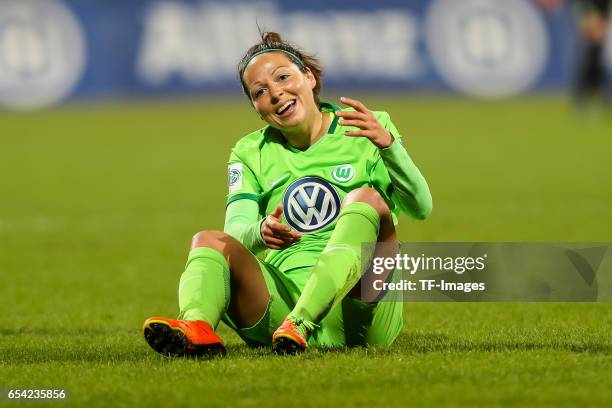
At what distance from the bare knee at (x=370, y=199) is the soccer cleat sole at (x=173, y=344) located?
2.36ft

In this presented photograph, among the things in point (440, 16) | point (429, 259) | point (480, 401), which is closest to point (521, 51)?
point (440, 16)

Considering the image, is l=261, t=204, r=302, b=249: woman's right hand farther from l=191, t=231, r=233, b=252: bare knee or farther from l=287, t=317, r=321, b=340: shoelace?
l=287, t=317, r=321, b=340: shoelace

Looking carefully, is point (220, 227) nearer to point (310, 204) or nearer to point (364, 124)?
point (310, 204)

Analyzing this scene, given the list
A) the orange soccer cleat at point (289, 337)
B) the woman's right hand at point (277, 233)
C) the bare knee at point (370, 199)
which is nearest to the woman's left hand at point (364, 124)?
the bare knee at point (370, 199)

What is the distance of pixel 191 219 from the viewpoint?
421 inches

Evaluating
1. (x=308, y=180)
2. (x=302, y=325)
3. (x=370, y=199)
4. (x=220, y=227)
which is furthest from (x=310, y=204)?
(x=220, y=227)

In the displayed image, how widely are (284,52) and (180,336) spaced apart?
127 centimetres

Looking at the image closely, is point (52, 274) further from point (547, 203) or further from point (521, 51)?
point (521, 51)

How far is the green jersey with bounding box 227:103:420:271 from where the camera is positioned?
15.5ft

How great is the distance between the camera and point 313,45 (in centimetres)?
2302

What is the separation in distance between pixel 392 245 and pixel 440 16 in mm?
18748

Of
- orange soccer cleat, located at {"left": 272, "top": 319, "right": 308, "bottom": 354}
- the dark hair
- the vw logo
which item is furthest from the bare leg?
the dark hair

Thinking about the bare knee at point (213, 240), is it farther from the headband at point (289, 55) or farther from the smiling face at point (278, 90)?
the headband at point (289, 55)

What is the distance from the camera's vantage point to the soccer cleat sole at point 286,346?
4.31m
